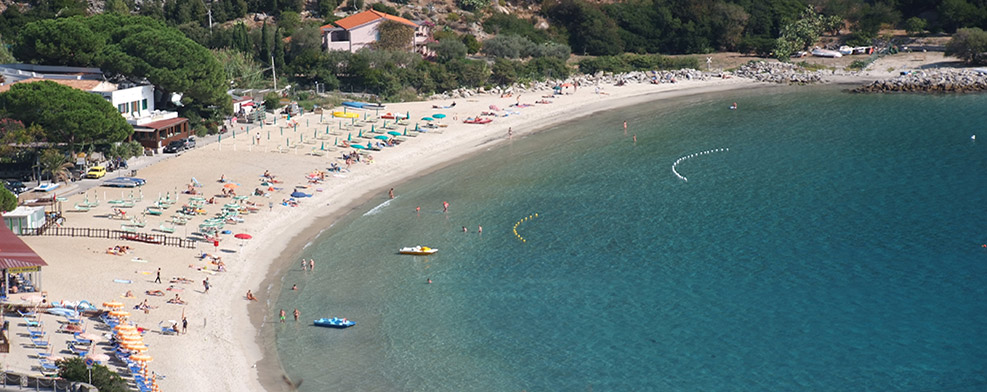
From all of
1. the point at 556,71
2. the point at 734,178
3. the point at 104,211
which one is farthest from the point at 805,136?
the point at 104,211

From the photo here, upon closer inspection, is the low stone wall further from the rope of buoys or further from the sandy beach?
the rope of buoys

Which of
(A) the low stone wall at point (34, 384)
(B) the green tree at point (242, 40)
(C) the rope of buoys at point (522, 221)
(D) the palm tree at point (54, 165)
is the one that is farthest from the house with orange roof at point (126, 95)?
(A) the low stone wall at point (34, 384)

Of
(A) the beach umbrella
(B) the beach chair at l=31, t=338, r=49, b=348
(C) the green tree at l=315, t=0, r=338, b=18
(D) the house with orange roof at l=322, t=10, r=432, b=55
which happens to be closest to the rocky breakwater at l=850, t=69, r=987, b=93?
(D) the house with orange roof at l=322, t=10, r=432, b=55

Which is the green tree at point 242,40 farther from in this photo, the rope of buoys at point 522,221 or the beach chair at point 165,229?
the rope of buoys at point 522,221

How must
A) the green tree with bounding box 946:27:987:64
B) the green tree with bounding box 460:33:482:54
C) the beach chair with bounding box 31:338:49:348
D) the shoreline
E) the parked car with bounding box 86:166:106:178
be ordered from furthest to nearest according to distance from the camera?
the green tree with bounding box 460:33:482:54, the green tree with bounding box 946:27:987:64, the parked car with bounding box 86:166:106:178, the shoreline, the beach chair with bounding box 31:338:49:348

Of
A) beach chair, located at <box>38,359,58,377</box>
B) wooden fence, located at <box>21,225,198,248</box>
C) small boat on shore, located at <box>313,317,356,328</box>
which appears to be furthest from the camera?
wooden fence, located at <box>21,225,198,248</box>

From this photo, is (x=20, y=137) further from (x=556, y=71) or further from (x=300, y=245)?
(x=556, y=71)

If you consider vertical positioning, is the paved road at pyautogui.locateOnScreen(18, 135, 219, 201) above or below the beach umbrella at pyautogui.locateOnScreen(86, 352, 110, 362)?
above
